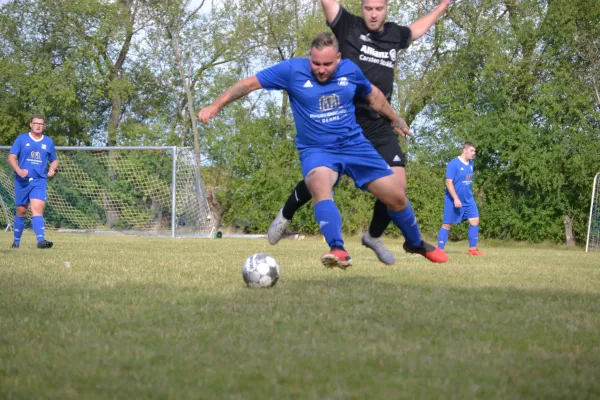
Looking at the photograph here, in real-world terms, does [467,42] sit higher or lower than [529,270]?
higher

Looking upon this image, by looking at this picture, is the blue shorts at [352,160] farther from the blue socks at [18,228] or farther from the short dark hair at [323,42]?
the blue socks at [18,228]

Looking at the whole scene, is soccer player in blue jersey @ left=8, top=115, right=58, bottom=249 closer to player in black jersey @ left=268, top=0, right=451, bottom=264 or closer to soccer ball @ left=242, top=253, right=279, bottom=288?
player in black jersey @ left=268, top=0, right=451, bottom=264

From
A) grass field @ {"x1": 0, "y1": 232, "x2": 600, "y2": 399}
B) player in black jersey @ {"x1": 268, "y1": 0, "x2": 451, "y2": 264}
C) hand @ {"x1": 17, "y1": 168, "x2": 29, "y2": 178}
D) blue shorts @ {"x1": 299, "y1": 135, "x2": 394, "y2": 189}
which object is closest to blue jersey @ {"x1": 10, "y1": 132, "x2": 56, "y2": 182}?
hand @ {"x1": 17, "y1": 168, "x2": 29, "y2": 178}

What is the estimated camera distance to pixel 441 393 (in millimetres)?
2812

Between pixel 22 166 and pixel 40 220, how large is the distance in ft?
2.93

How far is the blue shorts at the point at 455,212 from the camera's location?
44.4 ft

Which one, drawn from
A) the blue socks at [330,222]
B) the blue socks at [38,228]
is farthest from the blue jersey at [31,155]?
the blue socks at [330,222]

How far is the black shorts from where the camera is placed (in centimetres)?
696

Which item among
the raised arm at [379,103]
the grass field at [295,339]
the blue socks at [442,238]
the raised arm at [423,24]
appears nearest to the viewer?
the grass field at [295,339]

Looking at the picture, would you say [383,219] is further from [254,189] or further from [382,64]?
[254,189]

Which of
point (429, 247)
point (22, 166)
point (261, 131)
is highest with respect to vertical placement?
point (261, 131)

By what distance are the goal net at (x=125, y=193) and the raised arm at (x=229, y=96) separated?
1659 centimetres

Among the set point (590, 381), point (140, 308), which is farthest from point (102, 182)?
point (590, 381)

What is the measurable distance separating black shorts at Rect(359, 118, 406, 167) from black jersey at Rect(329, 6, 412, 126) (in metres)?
0.06
